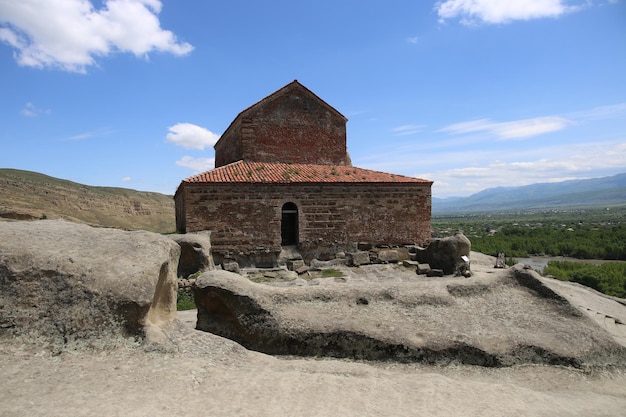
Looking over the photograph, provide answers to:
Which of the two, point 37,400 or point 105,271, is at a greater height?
point 105,271

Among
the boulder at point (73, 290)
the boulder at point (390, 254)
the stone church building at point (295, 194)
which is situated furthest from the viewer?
the boulder at point (390, 254)

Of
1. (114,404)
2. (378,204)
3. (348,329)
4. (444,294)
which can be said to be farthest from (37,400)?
(378,204)

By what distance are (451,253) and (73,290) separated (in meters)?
12.0

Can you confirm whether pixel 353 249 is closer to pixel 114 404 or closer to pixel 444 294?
pixel 444 294

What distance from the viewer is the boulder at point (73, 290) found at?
192 inches

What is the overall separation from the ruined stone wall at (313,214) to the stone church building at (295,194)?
40mm

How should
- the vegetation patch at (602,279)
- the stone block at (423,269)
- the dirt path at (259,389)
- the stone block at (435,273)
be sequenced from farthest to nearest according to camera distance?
the vegetation patch at (602,279) < the stone block at (423,269) < the stone block at (435,273) < the dirt path at (259,389)

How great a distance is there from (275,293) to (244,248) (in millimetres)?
9491

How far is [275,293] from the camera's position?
7.00m

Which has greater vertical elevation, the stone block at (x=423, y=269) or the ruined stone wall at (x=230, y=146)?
the ruined stone wall at (x=230, y=146)

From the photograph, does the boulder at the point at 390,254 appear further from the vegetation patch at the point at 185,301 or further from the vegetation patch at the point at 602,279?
the vegetation patch at the point at 602,279

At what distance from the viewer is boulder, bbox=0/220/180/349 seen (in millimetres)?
4879

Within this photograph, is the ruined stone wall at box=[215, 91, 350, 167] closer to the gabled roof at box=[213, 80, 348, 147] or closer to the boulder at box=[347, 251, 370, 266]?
the gabled roof at box=[213, 80, 348, 147]

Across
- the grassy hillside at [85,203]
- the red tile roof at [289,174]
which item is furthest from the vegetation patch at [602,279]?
the grassy hillside at [85,203]
